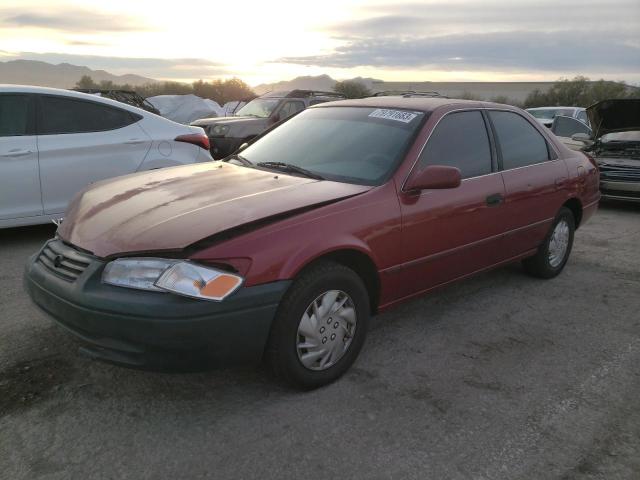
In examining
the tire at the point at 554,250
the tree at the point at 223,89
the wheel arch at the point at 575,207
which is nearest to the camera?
the tire at the point at 554,250

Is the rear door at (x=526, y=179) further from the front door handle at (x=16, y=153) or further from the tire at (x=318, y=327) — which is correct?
the front door handle at (x=16, y=153)

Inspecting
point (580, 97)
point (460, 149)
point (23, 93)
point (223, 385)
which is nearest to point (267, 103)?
point (23, 93)

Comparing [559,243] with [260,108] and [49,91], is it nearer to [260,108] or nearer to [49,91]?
[49,91]

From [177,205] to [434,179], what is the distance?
1537 millimetres

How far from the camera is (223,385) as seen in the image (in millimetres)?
3137

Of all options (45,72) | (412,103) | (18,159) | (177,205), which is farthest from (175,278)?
(45,72)

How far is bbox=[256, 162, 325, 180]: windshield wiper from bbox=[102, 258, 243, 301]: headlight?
3.82ft

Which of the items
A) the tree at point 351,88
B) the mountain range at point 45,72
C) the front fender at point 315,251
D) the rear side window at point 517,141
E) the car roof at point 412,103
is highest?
the mountain range at point 45,72

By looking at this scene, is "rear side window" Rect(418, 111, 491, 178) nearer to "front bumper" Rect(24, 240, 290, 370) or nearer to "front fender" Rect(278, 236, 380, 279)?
"front fender" Rect(278, 236, 380, 279)

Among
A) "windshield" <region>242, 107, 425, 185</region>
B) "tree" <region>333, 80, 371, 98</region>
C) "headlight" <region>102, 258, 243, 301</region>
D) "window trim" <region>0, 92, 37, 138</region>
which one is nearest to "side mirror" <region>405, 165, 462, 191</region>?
"windshield" <region>242, 107, 425, 185</region>

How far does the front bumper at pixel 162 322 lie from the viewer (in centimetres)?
257

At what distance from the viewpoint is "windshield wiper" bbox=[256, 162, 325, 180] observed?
3613 millimetres

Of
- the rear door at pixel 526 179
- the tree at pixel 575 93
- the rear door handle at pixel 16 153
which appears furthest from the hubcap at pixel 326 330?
the tree at pixel 575 93

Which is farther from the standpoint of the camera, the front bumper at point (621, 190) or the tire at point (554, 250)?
the front bumper at point (621, 190)
